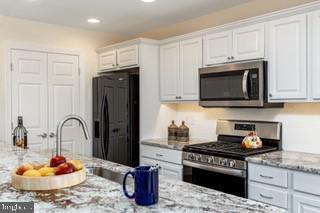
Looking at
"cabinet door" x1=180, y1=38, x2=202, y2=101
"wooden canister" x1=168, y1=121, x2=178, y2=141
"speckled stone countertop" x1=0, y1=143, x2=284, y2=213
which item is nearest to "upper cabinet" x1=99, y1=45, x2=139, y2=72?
"cabinet door" x1=180, y1=38, x2=202, y2=101

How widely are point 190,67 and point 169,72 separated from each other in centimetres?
38

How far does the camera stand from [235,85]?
3139 mm

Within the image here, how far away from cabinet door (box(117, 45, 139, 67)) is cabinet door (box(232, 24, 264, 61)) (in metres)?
1.39

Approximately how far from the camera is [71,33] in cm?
448

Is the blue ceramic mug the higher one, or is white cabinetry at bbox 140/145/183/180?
the blue ceramic mug

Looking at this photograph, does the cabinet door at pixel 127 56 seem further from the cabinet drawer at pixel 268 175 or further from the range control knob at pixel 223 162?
the cabinet drawer at pixel 268 175

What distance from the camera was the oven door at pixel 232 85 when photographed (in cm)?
293

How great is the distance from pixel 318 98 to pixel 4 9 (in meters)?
3.54

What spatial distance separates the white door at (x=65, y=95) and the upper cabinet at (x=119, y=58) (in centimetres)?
39

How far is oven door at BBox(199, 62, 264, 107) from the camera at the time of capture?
2934mm

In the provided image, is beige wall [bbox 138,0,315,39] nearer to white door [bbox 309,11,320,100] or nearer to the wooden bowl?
white door [bbox 309,11,320,100]

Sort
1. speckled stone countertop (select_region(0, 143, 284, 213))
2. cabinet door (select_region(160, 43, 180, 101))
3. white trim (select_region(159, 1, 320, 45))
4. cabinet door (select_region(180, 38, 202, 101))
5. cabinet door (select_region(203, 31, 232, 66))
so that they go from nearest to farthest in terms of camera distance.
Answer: speckled stone countertop (select_region(0, 143, 284, 213))
white trim (select_region(159, 1, 320, 45))
cabinet door (select_region(203, 31, 232, 66))
cabinet door (select_region(180, 38, 202, 101))
cabinet door (select_region(160, 43, 180, 101))

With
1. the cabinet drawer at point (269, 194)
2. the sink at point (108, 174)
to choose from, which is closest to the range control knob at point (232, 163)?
the cabinet drawer at point (269, 194)

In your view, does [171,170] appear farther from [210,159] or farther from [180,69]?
[180,69]
